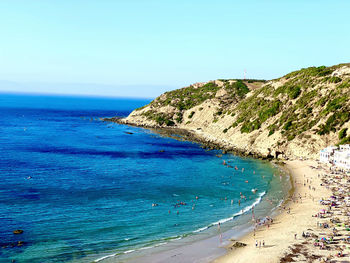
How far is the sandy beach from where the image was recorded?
38.7 meters

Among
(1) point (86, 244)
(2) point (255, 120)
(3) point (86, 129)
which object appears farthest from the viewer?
(3) point (86, 129)

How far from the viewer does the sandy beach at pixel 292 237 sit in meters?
38.7

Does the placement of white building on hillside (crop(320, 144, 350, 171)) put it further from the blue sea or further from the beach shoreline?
the beach shoreline

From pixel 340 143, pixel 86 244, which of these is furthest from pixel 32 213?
pixel 340 143

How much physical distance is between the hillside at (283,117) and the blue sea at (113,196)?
13437 millimetres

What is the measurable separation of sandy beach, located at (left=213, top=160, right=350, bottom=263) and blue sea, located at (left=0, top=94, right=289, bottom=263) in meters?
4.47

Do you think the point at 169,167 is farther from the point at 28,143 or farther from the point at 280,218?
the point at 28,143

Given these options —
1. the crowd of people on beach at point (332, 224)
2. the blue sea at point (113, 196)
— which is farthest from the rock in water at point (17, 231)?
the crowd of people on beach at point (332, 224)

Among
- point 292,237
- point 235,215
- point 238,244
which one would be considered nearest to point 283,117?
point 235,215

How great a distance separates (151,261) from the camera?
38.5 metres

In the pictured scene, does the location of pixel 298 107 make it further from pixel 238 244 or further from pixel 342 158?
pixel 238 244

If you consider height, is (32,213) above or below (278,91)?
below

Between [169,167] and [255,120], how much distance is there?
4839 cm

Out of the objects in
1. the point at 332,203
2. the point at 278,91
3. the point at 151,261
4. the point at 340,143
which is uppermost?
the point at 278,91
